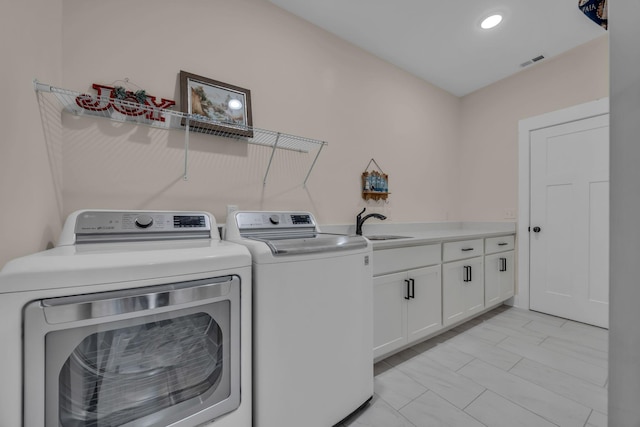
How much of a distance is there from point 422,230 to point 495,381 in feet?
4.79

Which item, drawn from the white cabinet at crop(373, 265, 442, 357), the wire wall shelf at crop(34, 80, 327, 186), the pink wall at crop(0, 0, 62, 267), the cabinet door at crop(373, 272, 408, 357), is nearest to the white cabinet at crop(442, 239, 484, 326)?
the white cabinet at crop(373, 265, 442, 357)

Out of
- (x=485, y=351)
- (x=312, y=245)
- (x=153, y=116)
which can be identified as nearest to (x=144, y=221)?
(x=153, y=116)

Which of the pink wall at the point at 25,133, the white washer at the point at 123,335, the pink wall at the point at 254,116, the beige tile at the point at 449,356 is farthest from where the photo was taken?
the beige tile at the point at 449,356

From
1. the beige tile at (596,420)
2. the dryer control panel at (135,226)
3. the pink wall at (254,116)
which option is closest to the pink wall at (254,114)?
the pink wall at (254,116)

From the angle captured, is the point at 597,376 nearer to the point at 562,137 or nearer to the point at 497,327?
the point at 497,327

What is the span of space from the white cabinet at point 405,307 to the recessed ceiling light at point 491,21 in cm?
196

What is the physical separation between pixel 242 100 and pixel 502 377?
2380 mm

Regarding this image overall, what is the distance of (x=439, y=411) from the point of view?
132 cm

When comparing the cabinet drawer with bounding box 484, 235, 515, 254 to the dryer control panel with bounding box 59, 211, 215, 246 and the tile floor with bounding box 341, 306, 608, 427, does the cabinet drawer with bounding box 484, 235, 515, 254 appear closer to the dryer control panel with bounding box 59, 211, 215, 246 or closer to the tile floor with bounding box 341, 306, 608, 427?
the tile floor with bounding box 341, 306, 608, 427

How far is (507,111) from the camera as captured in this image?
283cm

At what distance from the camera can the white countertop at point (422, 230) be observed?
5.78ft

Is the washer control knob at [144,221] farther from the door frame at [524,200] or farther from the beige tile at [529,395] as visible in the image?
the door frame at [524,200]

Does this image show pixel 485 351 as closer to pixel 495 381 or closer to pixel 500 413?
pixel 495 381

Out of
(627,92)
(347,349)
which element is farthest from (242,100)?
(627,92)
